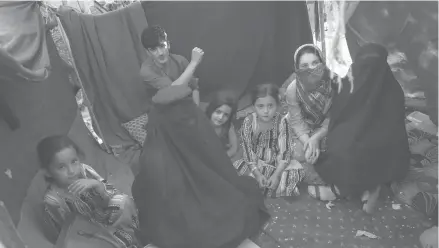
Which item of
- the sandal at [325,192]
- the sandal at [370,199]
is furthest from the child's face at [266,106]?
the sandal at [370,199]

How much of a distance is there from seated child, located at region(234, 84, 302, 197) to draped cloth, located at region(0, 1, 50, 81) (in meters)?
0.72

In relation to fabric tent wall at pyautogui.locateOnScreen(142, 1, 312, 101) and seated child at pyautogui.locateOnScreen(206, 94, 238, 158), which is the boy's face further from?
seated child at pyautogui.locateOnScreen(206, 94, 238, 158)

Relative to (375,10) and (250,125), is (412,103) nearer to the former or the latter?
(375,10)

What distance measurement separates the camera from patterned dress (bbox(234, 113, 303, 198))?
141 cm

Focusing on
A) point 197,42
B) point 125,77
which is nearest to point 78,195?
point 125,77

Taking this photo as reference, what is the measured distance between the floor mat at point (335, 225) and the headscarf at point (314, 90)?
0.30m

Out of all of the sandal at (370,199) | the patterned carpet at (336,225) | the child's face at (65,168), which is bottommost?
the patterned carpet at (336,225)

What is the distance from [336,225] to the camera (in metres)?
1.36

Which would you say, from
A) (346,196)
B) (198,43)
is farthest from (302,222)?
(198,43)

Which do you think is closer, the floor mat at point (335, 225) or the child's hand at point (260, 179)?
the floor mat at point (335, 225)

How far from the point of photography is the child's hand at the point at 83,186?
4.37 feet

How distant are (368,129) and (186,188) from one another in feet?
2.09

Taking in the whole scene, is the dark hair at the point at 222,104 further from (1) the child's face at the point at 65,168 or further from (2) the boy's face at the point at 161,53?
(1) the child's face at the point at 65,168

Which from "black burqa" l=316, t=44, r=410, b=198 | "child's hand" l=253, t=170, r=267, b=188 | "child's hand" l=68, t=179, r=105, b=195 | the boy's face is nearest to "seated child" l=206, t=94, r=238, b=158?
"child's hand" l=253, t=170, r=267, b=188
